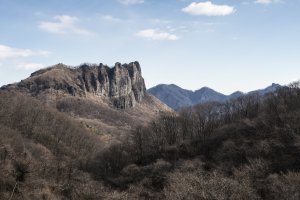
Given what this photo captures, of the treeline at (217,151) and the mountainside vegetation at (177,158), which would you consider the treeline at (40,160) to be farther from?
the treeline at (217,151)

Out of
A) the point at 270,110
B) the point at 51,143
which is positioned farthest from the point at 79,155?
the point at 270,110

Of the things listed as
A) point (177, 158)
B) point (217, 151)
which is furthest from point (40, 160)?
point (217, 151)

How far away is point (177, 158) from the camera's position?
124188 mm

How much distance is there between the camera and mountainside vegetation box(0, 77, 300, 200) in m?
64.1

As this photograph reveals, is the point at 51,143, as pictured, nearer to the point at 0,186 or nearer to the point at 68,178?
the point at 68,178

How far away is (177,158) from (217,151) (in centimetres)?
1532

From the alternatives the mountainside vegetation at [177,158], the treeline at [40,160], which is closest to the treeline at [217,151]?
the mountainside vegetation at [177,158]

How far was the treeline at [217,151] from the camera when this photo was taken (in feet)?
211

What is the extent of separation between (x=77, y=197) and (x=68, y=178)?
126 feet

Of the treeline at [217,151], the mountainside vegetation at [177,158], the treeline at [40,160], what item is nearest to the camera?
the mountainside vegetation at [177,158]

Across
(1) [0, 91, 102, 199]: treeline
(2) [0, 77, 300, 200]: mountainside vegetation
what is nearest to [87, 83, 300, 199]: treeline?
(2) [0, 77, 300, 200]: mountainside vegetation

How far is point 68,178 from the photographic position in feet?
370

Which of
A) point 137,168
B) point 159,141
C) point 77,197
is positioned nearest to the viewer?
point 77,197

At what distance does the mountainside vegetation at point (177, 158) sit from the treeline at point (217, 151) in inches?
6.8
